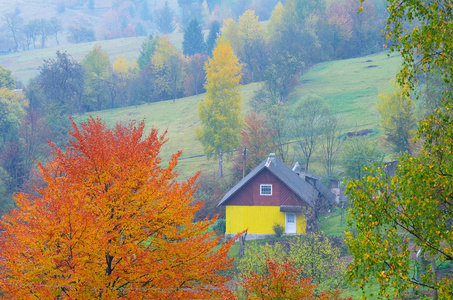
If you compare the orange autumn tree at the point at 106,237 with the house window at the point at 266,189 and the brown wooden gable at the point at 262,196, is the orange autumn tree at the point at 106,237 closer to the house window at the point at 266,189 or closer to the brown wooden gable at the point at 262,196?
the brown wooden gable at the point at 262,196

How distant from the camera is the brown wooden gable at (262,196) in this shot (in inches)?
1438

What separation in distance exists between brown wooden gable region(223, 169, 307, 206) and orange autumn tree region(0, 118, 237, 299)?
2241 cm

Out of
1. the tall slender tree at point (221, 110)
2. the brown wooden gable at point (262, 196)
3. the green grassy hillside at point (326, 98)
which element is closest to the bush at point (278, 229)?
the brown wooden gable at point (262, 196)

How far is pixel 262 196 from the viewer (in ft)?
120

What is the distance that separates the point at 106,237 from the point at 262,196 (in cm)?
2597

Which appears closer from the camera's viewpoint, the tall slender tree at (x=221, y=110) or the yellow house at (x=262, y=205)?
the yellow house at (x=262, y=205)

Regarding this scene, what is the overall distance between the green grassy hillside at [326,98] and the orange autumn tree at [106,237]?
3857cm

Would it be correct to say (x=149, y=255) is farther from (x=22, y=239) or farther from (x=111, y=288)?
(x=22, y=239)

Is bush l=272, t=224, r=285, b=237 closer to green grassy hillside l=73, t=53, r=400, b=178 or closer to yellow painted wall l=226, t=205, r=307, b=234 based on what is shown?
yellow painted wall l=226, t=205, r=307, b=234

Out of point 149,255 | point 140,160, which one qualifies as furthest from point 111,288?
point 140,160

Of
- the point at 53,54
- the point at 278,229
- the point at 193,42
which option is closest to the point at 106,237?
the point at 278,229

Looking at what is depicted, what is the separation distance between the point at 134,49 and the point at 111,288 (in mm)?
123926

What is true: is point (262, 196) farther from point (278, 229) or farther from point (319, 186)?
point (319, 186)

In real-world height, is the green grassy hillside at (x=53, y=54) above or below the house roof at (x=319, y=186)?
above
